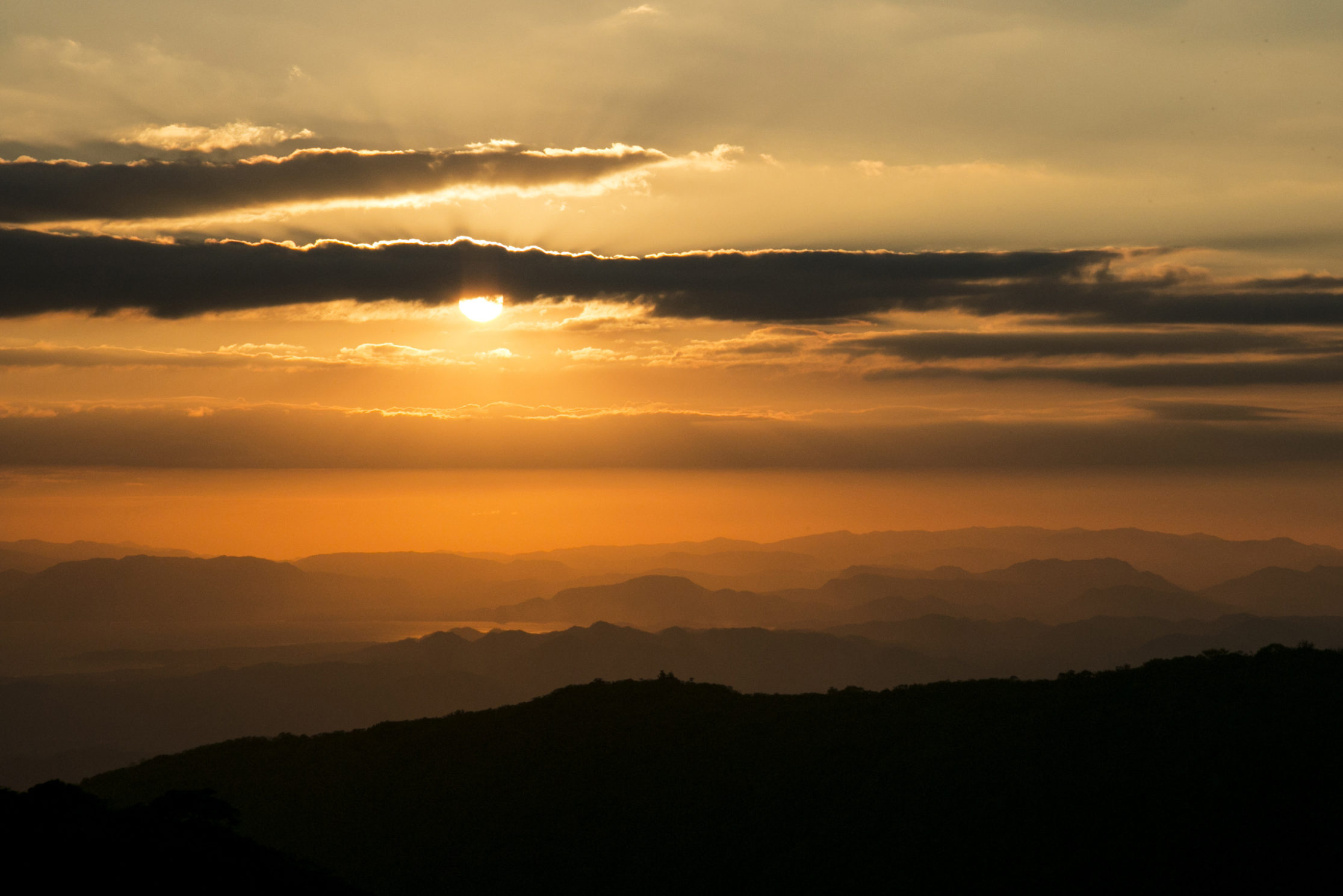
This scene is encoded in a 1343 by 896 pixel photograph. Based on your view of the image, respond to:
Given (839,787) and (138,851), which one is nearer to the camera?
(138,851)

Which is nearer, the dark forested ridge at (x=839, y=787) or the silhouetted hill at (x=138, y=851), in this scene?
the silhouetted hill at (x=138, y=851)

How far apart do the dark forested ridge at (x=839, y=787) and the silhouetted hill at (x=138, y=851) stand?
7.41m

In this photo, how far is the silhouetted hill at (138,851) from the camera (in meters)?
25.0

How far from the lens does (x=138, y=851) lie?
26.3 m

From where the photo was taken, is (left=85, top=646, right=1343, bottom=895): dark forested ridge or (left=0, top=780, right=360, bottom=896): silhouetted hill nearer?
(left=0, top=780, right=360, bottom=896): silhouetted hill

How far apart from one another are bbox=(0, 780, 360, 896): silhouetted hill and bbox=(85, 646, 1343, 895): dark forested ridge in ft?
24.3

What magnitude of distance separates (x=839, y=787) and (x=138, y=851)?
27.0 meters

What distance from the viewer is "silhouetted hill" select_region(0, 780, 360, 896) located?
24984mm

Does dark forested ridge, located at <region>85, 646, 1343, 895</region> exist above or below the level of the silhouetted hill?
below

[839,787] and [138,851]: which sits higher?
[138,851]

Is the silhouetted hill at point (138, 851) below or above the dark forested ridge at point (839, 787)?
above

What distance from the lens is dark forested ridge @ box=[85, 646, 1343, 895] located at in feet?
115

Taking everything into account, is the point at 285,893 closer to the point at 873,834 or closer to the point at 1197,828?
the point at 873,834

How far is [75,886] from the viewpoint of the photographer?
24.5 meters
